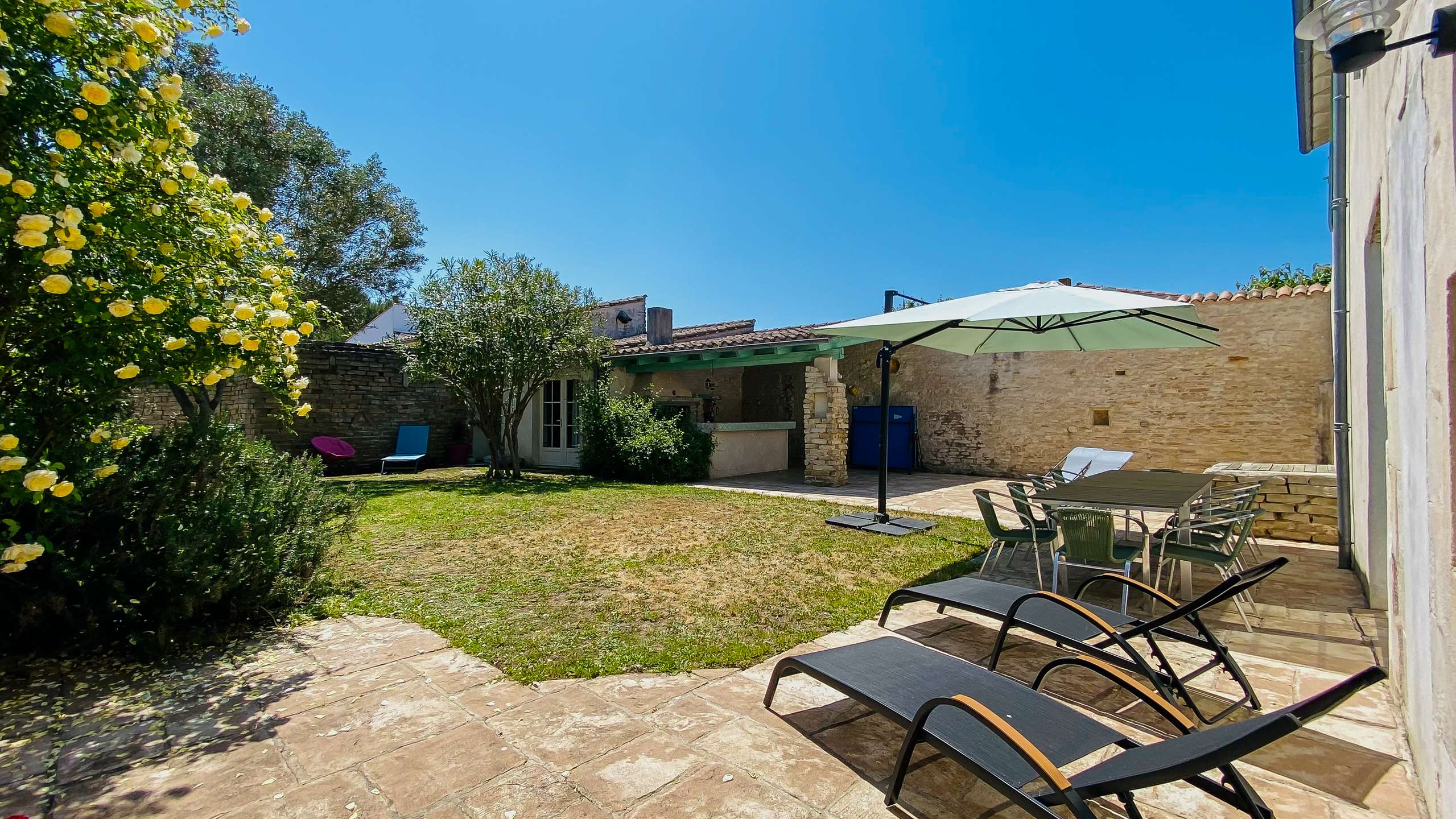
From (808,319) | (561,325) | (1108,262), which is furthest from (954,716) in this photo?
(1108,262)

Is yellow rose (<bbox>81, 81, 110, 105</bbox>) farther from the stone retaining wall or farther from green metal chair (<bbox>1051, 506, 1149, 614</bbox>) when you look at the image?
the stone retaining wall

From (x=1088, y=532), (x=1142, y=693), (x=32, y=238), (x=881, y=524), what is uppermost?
(x=32, y=238)

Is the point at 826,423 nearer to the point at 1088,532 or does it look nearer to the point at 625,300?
the point at 1088,532

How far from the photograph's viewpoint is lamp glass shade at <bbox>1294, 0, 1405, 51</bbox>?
5.46 feet

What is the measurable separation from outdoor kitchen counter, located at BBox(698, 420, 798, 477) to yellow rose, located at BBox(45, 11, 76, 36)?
1012 cm

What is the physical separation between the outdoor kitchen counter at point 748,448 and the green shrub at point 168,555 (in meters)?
8.40

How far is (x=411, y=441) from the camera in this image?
14.0 m

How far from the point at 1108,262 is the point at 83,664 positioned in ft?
73.3

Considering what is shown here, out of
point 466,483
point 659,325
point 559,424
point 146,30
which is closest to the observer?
point 146,30

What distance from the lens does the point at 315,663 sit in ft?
10.7

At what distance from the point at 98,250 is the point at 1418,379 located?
5078mm

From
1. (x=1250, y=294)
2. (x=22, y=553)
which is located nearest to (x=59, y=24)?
(x=22, y=553)

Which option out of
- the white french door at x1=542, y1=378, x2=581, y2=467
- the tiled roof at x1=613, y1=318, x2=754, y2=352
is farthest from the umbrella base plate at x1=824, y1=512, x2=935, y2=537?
the tiled roof at x1=613, y1=318, x2=754, y2=352

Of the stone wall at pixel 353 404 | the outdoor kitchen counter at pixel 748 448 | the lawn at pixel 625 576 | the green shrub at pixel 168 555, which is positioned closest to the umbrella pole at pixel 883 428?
the lawn at pixel 625 576
